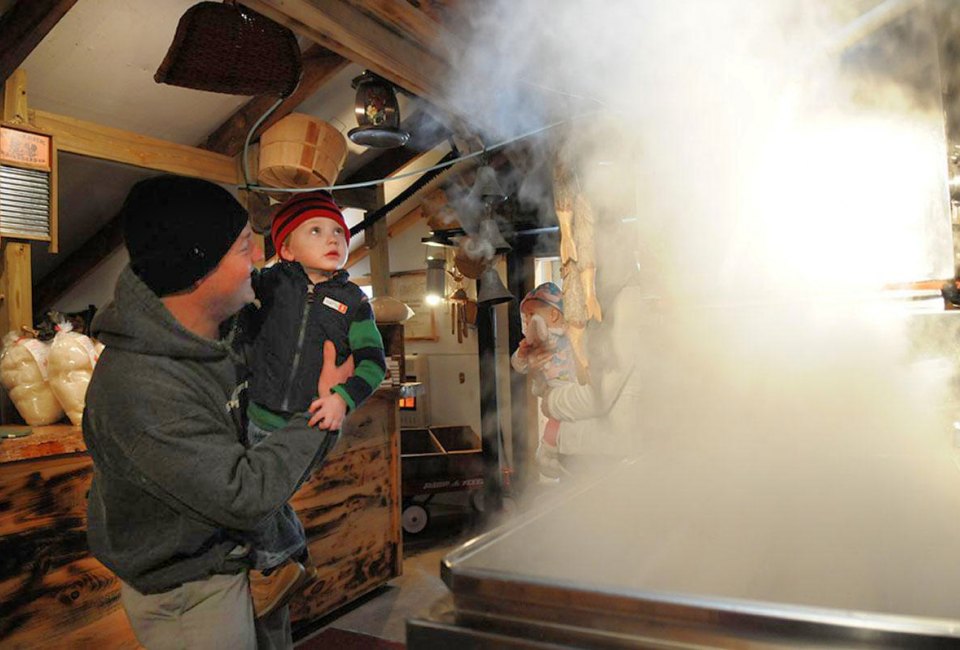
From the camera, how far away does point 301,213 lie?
1957mm

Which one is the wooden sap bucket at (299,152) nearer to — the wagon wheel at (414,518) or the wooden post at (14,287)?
the wooden post at (14,287)

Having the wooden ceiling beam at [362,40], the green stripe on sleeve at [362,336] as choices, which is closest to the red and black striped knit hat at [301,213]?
the green stripe on sleeve at [362,336]

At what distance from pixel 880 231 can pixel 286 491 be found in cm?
157

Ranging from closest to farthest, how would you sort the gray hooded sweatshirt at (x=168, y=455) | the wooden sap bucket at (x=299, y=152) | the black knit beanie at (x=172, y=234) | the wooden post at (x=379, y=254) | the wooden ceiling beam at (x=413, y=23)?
the gray hooded sweatshirt at (x=168, y=455) < the black knit beanie at (x=172, y=234) < the wooden ceiling beam at (x=413, y=23) < the wooden sap bucket at (x=299, y=152) < the wooden post at (x=379, y=254)

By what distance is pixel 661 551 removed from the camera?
1163 millimetres

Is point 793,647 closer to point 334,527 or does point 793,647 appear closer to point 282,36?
point 282,36

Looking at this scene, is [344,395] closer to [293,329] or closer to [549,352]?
[293,329]

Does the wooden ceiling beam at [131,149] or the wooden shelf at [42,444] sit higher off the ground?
the wooden ceiling beam at [131,149]

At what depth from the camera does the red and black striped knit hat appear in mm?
1951

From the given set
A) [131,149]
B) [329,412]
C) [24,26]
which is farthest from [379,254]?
[329,412]

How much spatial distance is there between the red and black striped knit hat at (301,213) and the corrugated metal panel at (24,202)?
223cm

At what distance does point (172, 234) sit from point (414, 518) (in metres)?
4.69

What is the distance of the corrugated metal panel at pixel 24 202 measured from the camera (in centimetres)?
326

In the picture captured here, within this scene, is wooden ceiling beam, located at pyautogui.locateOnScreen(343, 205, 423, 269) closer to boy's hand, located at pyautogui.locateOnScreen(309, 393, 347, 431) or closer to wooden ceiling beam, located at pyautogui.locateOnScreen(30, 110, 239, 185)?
wooden ceiling beam, located at pyautogui.locateOnScreen(30, 110, 239, 185)
